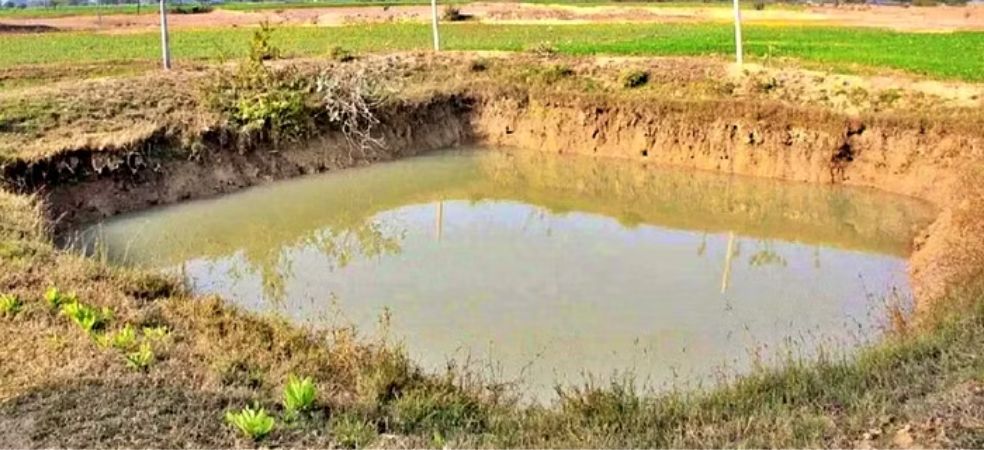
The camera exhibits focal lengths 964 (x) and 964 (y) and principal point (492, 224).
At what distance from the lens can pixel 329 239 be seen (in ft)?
40.8

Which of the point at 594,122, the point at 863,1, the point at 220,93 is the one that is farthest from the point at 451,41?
the point at 863,1

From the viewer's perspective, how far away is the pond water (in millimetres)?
8141

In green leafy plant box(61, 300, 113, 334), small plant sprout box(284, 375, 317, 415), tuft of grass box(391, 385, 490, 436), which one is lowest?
tuft of grass box(391, 385, 490, 436)

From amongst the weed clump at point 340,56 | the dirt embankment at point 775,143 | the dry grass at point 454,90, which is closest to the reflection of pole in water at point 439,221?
the dry grass at point 454,90

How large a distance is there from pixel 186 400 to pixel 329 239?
6.96 metres

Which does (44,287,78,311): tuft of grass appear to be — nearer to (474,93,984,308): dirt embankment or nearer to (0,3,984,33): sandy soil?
(474,93,984,308): dirt embankment

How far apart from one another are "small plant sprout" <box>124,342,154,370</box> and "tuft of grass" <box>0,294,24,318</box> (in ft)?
4.64

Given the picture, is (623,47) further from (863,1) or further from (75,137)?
(863,1)

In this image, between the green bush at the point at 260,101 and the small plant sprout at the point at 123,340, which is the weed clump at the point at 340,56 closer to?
the green bush at the point at 260,101

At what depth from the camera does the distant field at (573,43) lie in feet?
60.5

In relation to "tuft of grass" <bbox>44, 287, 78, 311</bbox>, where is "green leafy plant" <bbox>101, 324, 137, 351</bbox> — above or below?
below

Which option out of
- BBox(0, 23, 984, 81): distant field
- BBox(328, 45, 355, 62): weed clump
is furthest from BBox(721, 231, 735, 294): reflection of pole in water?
BBox(328, 45, 355, 62): weed clump

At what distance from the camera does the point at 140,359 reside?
20.1 ft

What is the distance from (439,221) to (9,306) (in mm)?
6937
